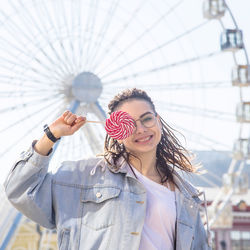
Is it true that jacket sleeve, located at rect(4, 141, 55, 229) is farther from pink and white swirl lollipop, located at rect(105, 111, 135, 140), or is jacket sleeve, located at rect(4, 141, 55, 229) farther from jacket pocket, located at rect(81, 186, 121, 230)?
pink and white swirl lollipop, located at rect(105, 111, 135, 140)

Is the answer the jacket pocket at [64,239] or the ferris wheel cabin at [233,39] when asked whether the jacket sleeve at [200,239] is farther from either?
the ferris wheel cabin at [233,39]

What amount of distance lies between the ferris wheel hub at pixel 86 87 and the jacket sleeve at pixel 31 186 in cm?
756

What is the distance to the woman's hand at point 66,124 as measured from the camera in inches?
77.1

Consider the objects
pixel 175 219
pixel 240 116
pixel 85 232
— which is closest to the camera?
pixel 85 232

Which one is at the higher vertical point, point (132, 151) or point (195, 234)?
point (132, 151)

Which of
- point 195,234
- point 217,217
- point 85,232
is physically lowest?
point 217,217

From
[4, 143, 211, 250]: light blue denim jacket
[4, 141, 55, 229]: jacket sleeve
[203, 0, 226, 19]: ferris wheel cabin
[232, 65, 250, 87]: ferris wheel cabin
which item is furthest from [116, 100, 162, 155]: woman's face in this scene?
[203, 0, 226, 19]: ferris wheel cabin

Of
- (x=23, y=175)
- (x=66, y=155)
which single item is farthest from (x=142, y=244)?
(x=66, y=155)

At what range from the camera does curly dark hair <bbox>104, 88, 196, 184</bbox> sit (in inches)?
85.7

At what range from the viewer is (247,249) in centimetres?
1753

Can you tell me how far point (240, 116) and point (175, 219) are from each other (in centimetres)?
917

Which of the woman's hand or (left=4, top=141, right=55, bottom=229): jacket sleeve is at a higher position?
the woman's hand

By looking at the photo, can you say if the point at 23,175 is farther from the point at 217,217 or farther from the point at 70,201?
the point at 217,217

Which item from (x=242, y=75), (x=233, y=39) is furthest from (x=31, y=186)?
(x=242, y=75)
